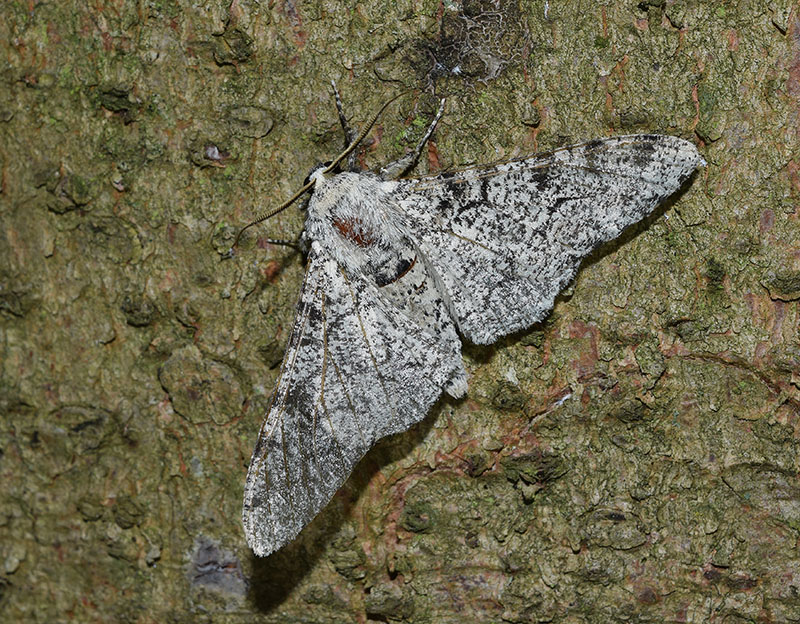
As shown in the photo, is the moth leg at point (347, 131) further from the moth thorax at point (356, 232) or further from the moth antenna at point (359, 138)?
the moth thorax at point (356, 232)

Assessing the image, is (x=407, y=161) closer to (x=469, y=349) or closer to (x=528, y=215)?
(x=528, y=215)

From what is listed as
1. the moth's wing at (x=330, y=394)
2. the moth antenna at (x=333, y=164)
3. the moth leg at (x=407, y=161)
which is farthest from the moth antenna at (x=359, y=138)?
the moth's wing at (x=330, y=394)

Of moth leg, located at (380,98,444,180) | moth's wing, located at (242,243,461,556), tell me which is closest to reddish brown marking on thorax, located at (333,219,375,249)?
moth's wing, located at (242,243,461,556)

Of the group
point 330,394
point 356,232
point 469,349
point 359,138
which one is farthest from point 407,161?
point 330,394

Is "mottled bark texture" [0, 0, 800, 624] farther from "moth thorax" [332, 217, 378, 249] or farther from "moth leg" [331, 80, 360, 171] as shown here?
"moth thorax" [332, 217, 378, 249]

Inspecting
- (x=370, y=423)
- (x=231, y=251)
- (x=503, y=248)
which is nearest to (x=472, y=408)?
(x=370, y=423)
